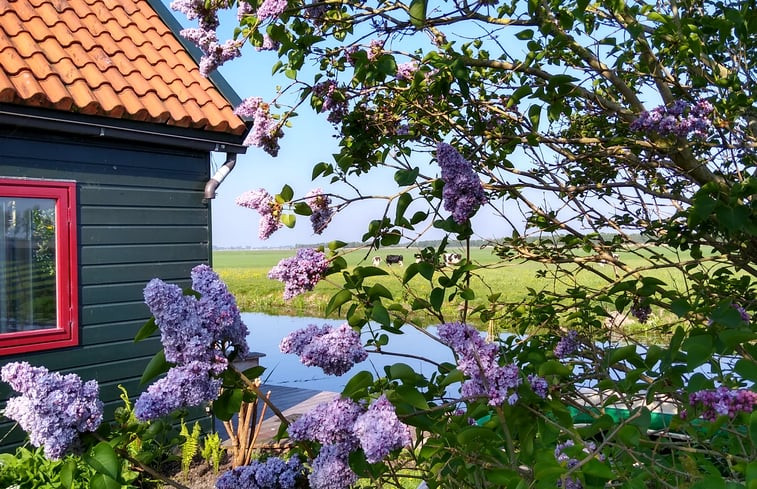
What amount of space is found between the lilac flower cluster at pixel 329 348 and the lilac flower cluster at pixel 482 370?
0.22 m

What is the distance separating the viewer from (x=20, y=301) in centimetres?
482

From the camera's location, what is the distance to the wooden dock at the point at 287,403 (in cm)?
641

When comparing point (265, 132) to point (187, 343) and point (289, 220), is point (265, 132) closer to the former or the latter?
point (289, 220)

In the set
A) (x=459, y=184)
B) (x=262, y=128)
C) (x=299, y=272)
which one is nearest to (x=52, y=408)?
(x=299, y=272)

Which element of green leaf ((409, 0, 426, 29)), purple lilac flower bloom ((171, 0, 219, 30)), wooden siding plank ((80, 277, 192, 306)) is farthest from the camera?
Result: wooden siding plank ((80, 277, 192, 306))

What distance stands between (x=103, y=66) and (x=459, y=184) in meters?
4.60

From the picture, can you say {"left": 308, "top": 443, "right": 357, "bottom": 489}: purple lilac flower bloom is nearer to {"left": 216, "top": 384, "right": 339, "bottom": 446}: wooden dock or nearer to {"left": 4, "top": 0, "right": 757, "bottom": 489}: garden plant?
{"left": 4, "top": 0, "right": 757, "bottom": 489}: garden plant

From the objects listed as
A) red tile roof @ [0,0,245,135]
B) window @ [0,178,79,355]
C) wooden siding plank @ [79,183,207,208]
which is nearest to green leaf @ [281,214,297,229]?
red tile roof @ [0,0,245,135]

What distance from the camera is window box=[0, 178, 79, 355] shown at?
4746 mm

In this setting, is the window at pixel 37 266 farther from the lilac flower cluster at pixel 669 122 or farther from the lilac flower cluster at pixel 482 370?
the lilac flower cluster at pixel 482 370

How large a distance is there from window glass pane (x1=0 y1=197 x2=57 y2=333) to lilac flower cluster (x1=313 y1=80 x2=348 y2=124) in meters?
2.94

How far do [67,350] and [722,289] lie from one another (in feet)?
14.8

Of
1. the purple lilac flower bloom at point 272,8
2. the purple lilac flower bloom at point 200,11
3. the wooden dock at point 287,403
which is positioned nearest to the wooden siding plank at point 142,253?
the wooden dock at point 287,403

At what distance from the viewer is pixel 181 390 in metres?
1.37
